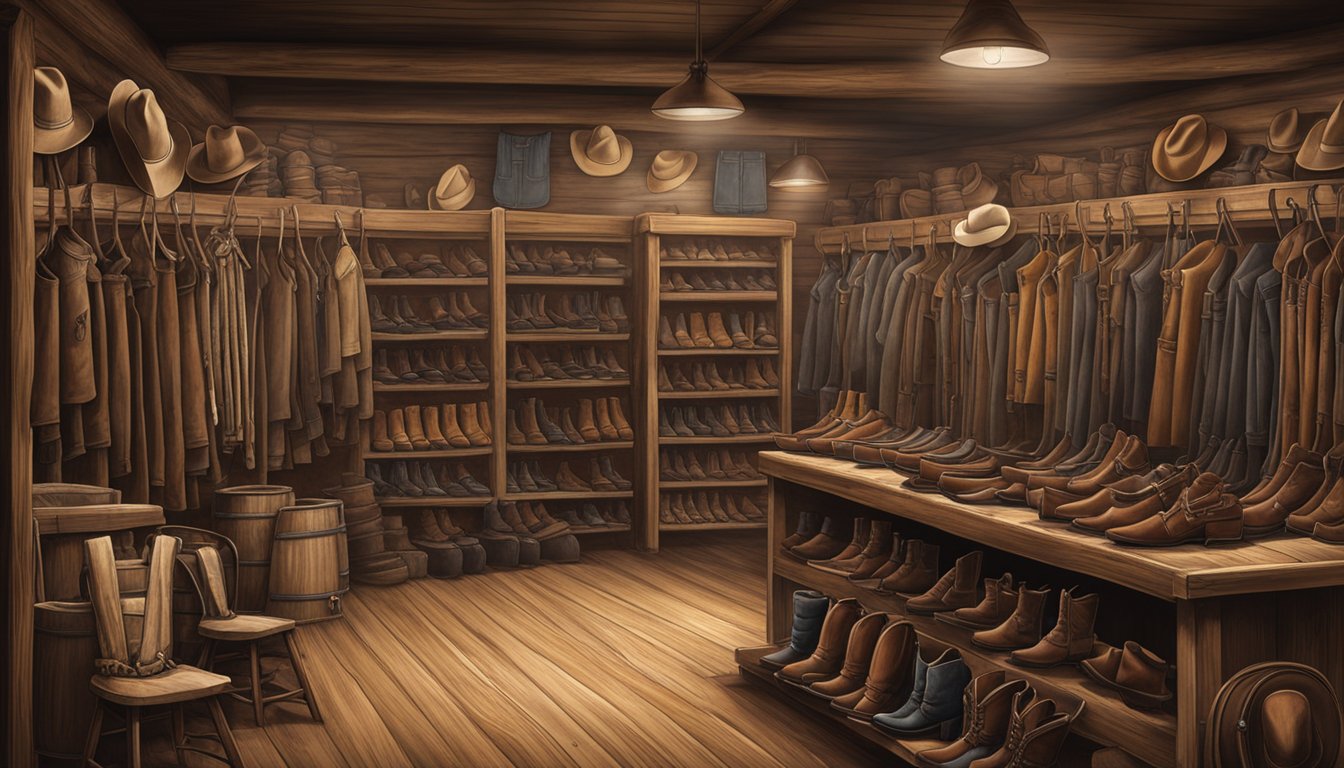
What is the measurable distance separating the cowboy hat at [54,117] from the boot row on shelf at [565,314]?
273cm

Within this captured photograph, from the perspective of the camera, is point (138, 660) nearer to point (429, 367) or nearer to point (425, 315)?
point (429, 367)

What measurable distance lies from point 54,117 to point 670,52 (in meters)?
3.08

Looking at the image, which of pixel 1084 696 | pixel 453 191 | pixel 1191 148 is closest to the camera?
pixel 1084 696

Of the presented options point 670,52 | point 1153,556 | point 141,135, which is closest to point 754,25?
point 670,52

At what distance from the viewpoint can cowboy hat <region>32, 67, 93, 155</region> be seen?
535cm

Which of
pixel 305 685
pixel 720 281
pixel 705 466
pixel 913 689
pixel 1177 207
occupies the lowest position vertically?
pixel 305 685

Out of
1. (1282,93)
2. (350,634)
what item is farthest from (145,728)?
(1282,93)

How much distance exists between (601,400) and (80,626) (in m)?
4.57

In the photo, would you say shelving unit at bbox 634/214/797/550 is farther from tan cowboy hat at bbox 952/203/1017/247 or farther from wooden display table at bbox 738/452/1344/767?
wooden display table at bbox 738/452/1344/767

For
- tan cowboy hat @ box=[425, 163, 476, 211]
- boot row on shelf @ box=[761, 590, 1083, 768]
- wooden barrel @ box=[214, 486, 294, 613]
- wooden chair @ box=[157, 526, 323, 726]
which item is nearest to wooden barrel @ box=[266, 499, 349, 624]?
wooden barrel @ box=[214, 486, 294, 613]

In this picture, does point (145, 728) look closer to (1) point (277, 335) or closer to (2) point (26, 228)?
(2) point (26, 228)

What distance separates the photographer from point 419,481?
7.67 meters

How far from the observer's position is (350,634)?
595 centimetres

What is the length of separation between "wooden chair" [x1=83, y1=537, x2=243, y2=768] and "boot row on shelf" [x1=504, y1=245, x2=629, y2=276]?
4.05 meters
